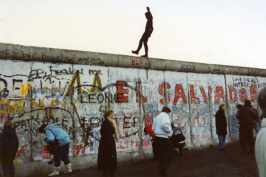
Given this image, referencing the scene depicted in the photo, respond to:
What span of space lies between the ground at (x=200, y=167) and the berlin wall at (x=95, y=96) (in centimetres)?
92

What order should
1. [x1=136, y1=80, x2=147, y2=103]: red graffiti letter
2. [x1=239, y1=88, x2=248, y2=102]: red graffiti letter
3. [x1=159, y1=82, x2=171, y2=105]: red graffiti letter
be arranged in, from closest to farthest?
[x1=136, y1=80, x2=147, y2=103]: red graffiti letter → [x1=159, y1=82, x2=171, y2=105]: red graffiti letter → [x1=239, y1=88, x2=248, y2=102]: red graffiti letter

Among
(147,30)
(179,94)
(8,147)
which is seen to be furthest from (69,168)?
(179,94)

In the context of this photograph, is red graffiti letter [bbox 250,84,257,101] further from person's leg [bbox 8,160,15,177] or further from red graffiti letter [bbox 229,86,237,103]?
person's leg [bbox 8,160,15,177]

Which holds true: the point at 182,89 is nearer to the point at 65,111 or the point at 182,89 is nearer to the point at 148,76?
the point at 148,76

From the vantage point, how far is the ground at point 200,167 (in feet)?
37.4

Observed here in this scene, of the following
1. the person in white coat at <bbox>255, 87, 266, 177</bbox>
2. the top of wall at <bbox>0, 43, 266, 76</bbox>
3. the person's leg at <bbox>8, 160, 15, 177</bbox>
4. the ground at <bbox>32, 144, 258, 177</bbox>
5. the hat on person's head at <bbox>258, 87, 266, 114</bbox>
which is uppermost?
the top of wall at <bbox>0, 43, 266, 76</bbox>

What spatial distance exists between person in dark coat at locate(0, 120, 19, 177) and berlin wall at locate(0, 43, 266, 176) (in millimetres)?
686

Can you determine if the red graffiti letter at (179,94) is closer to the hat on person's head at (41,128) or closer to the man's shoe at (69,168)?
the man's shoe at (69,168)

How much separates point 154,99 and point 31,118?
5.35 m

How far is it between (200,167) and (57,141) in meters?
4.07

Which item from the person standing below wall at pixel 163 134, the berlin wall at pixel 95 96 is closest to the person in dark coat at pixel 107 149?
the person standing below wall at pixel 163 134

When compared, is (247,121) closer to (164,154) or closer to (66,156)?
(164,154)

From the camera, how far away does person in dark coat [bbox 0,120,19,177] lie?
10680 mm

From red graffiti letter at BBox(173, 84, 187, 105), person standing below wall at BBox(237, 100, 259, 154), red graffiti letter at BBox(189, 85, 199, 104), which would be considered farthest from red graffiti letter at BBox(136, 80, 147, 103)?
person standing below wall at BBox(237, 100, 259, 154)
